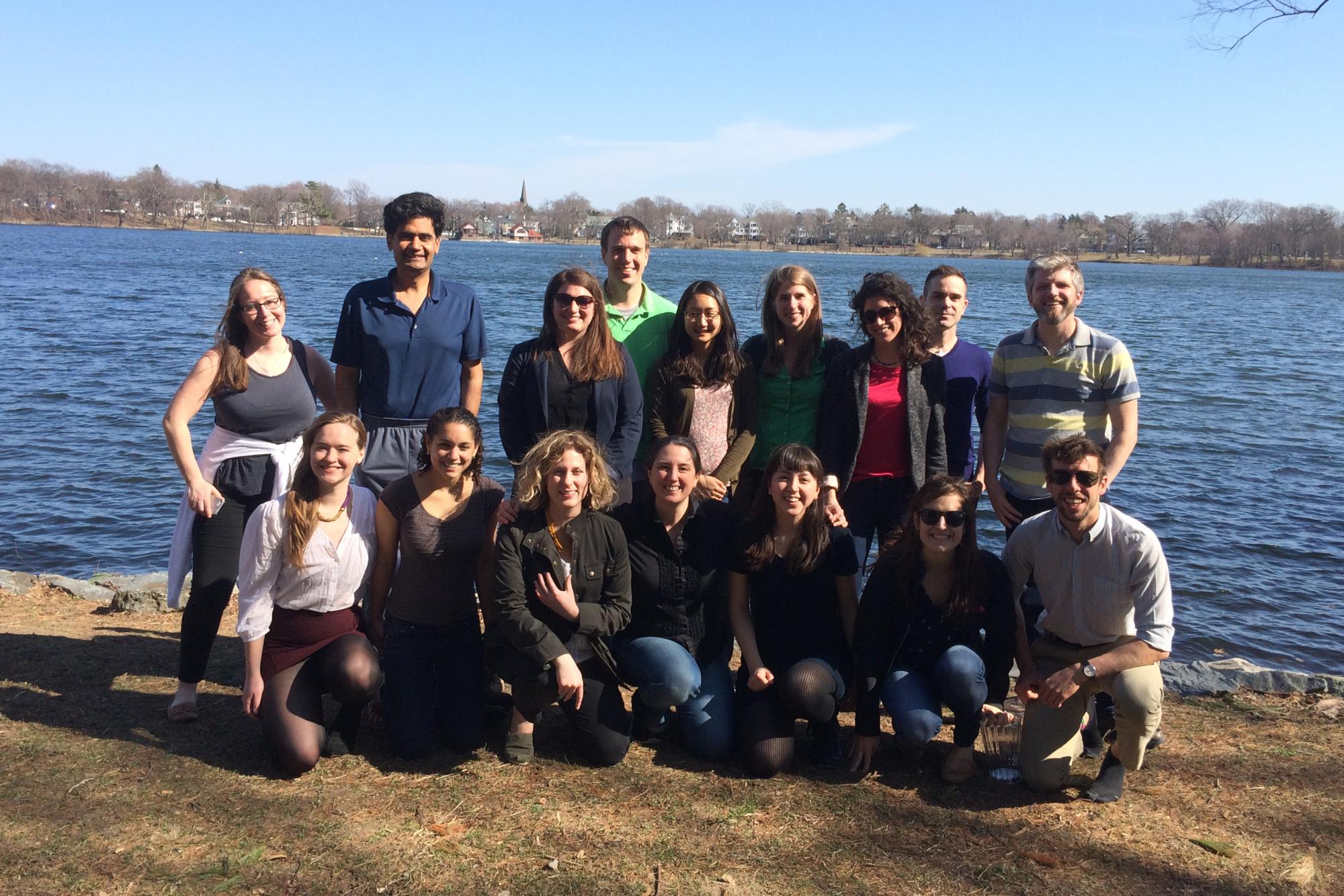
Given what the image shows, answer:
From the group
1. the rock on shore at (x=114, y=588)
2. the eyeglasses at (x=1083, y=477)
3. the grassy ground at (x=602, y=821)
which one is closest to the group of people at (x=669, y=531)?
the eyeglasses at (x=1083, y=477)

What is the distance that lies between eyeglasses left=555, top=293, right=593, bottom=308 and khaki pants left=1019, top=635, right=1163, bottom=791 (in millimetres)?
2706

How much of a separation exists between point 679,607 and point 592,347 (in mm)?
1328

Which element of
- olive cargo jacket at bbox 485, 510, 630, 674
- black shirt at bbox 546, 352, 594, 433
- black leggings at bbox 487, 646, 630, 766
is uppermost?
black shirt at bbox 546, 352, 594, 433

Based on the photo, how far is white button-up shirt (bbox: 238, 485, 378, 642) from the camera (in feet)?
14.0

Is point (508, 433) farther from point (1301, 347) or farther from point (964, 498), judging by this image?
point (1301, 347)

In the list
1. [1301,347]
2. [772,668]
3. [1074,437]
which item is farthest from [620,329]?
[1301,347]

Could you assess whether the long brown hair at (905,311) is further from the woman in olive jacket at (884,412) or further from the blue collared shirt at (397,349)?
the blue collared shirt at (397,349)

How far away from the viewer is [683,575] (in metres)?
4.54

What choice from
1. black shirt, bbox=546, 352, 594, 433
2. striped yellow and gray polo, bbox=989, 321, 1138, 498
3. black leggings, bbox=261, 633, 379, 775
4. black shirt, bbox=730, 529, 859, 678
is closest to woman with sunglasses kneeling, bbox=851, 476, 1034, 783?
black shirt, bbox=730, 529, 859, 678

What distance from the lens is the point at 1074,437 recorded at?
13.7ft

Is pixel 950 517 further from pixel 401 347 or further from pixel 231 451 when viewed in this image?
pixel 231 451

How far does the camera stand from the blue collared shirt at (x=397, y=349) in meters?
4.98

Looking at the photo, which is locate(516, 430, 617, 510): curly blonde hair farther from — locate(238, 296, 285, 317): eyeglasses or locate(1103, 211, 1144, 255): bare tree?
locate(1103, 211, 1144, 255): bare tree

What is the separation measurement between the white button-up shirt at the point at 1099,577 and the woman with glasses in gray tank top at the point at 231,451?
348 centimetres
